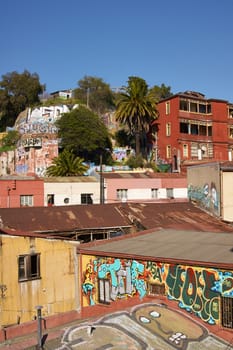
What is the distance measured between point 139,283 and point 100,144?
44.6 metres

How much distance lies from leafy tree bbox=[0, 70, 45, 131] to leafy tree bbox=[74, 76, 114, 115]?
9.46 m

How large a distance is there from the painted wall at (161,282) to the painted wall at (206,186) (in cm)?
1784

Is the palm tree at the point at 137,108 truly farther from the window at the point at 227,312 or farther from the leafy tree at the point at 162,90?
the window at the point at 227,312

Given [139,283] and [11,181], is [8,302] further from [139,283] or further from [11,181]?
[11,181]

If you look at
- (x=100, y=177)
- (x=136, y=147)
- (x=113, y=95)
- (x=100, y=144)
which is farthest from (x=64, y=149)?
(x=113, y=95)

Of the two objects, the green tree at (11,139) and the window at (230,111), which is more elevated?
the window at (230,111)

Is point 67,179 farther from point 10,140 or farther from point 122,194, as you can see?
point 10,140

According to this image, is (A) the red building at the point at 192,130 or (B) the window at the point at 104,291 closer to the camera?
(B) the window at the point at 104,291

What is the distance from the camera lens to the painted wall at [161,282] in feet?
51.6

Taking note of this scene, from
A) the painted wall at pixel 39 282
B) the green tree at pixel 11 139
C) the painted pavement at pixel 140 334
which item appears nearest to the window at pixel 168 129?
the green tree at pixel 11 139

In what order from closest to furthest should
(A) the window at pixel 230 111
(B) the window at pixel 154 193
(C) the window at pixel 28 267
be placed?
(C) the window at pixel 28 267 → (B) the window at pixel 154 193 → (A) the window at pixel 230 111

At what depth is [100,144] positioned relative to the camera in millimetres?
61844

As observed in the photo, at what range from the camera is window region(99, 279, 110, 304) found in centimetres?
1941

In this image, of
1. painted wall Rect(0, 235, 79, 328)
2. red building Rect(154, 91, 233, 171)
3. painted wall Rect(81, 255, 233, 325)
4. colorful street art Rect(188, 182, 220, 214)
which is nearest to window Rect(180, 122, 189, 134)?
red building Rect(154, 91, 233, 171)
